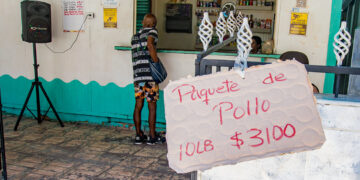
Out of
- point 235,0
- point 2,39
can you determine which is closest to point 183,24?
point 235,0

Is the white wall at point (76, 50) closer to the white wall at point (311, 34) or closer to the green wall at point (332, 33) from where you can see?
the white wall at point (311, 34)

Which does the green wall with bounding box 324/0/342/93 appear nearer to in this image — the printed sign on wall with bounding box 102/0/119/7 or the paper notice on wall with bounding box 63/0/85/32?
the printed sign on wall with bounding box 102/0/119/7

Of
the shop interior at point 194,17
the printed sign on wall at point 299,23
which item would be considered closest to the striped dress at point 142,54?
the printed sign on wall at point 299,23

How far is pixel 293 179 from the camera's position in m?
1.36

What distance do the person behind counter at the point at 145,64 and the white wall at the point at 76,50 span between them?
69 centimetres

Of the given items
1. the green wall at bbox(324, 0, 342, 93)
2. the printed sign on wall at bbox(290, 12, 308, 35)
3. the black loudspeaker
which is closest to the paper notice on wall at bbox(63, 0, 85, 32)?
the black loudspeaker

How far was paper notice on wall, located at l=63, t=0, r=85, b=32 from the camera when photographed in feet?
14.5

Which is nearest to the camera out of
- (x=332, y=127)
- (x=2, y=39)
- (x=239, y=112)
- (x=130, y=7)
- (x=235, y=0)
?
(x=239, y=112)

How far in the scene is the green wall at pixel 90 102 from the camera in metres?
4.36

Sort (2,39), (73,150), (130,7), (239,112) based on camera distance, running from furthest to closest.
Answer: (2,39)
(130,7)
(73,150)
(239,112)

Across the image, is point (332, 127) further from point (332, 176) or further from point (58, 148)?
point (58, 148)

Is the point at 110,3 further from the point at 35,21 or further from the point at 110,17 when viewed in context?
the point at 35,21

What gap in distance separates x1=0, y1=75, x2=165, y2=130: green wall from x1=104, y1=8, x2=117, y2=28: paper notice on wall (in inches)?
32.7

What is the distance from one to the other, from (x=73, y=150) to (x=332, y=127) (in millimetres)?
2908
